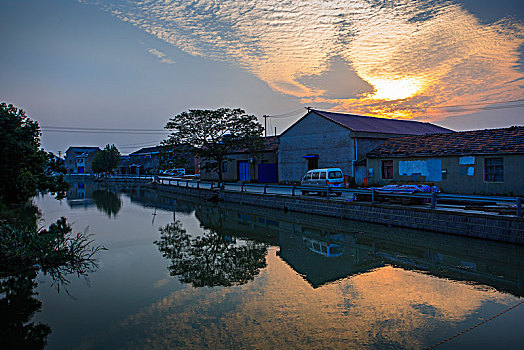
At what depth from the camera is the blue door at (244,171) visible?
127ft

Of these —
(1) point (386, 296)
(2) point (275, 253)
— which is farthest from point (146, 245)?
(1) point (386, 296)

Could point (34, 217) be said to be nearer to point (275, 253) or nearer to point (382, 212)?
point (275, 253)

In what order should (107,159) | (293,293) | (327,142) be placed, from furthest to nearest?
1. (107,159)
2. (327,142)
3. (293,293)

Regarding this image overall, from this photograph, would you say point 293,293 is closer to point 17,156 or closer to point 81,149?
point 17,156

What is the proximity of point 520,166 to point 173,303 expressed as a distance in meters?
18.1

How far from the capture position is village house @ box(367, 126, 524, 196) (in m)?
18.2

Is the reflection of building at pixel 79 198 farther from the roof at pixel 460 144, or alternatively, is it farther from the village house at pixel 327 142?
the roof at pixel 460 144

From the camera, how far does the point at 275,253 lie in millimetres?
13141

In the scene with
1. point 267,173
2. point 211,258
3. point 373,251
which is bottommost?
point 211,258

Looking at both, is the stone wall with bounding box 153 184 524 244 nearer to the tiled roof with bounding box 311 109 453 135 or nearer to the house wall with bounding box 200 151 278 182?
the tiled roof with bounding box 311 109 453 135

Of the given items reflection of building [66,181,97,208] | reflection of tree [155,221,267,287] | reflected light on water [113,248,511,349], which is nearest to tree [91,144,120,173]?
reflection of building [66,181,97,208]

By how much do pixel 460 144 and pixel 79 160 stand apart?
321ft

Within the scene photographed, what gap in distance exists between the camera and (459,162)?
19969 millimetres

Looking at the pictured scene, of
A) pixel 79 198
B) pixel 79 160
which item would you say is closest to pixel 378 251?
pixel 79 198
